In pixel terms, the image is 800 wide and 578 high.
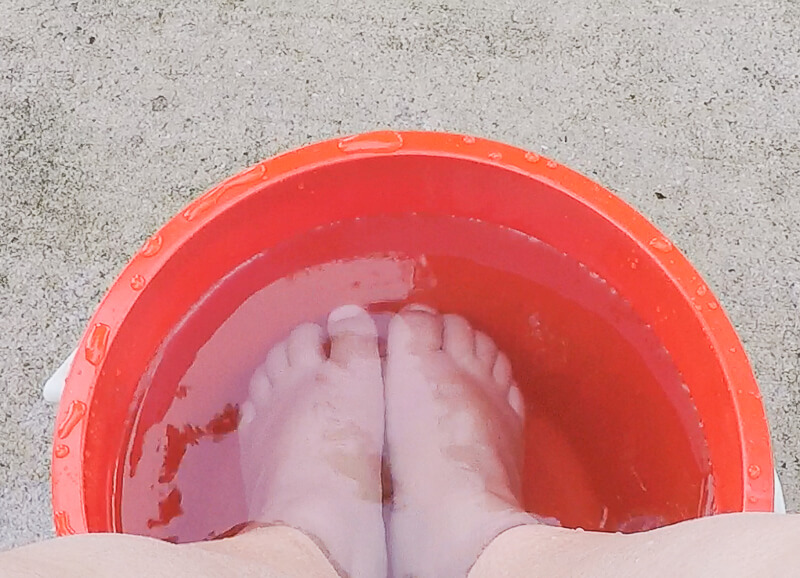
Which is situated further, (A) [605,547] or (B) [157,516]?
(B) [157,516]

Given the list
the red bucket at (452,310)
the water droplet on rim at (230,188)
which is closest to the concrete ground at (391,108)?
the red bucket at (452,310)

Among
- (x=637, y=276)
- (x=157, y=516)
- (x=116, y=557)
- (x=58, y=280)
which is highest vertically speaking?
(x=58, y=280)

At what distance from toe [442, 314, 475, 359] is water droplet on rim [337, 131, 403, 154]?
10.5 inches

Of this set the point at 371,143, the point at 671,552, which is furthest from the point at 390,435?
the point at 671,552

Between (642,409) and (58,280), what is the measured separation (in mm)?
580

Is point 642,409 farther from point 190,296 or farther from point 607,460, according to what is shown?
point 190,296

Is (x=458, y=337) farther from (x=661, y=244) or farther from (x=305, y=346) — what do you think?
(x=661, y=244)

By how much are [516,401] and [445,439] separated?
0.09 meters

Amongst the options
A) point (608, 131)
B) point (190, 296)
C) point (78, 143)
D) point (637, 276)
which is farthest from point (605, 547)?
point (78, 143)

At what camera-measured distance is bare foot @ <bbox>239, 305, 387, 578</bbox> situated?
795mm

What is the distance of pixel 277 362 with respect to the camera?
2.84ft

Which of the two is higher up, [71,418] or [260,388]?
[260,388]

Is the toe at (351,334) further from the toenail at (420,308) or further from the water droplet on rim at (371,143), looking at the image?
the water droplet on rim at (371,143)

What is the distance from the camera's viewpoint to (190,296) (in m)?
A: 0.73
